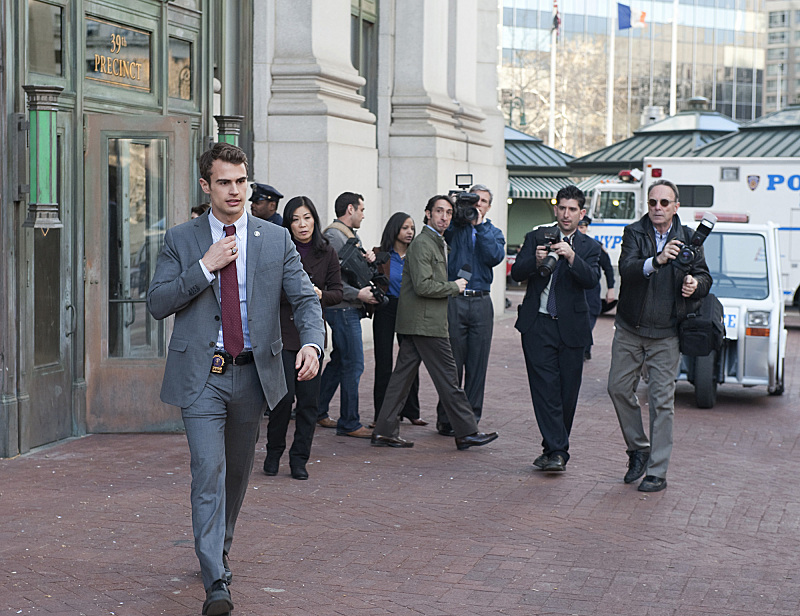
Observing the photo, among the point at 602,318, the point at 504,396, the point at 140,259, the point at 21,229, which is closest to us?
the point at 21,229

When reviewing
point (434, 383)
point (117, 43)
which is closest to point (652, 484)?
point (434, 383)

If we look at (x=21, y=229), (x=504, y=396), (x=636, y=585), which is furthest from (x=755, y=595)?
(x=504, y=396)

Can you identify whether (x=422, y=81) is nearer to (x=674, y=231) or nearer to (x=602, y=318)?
(x=602, y=318)

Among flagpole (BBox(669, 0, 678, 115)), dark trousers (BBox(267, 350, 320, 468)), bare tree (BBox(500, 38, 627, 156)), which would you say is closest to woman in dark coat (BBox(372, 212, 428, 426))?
dark trousers (BBox(267, 350, 320, 468))

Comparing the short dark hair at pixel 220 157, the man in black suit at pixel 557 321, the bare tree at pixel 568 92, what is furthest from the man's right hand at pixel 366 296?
the bare tree at pixel 568 92

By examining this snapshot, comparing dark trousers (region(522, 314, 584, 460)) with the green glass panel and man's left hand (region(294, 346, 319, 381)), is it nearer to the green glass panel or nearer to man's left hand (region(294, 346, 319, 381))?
man's left hand (region(294, 346, 319, 381))

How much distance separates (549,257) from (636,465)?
1534 mm

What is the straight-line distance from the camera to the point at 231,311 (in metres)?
4.87

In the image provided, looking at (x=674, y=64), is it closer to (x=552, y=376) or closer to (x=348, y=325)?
(x=348, y=325)

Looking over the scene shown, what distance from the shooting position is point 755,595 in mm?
5457

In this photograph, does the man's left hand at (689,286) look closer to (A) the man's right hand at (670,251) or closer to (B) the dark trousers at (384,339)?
(A) the man's right hand at (670,251)

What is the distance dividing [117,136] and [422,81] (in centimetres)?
903

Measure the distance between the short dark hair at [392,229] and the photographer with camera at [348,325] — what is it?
228 millimetres

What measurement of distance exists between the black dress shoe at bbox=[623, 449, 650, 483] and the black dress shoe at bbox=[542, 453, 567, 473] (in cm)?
44
